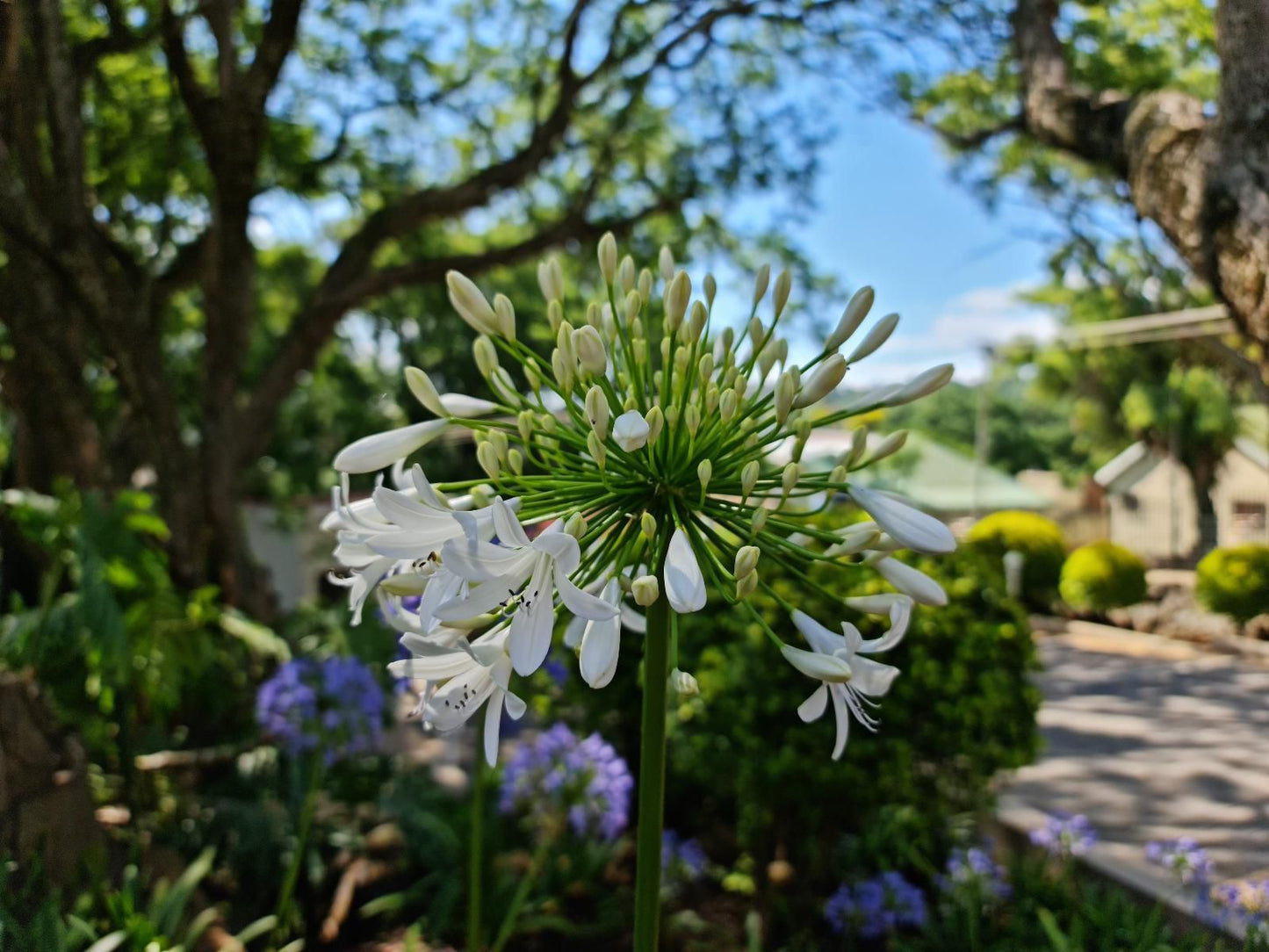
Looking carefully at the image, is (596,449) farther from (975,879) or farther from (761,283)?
(975,879)

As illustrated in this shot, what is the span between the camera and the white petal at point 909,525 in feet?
4.92

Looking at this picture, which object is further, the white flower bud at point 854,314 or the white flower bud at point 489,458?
the white flower bud at point 854,314

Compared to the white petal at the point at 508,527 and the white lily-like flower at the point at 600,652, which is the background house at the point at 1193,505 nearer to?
the white lily-like flower at the point at 600,652

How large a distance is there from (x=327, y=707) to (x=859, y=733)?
2234mm

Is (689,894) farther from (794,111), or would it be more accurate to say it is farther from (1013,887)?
(794,111)

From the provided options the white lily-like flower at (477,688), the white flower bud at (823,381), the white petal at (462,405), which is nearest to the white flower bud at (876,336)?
the white flower bud at (823,381)

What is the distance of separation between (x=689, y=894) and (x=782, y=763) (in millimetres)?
1230

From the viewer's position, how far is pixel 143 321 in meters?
5.67

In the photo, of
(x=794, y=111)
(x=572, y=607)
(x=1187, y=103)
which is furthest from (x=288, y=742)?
(x=794, y=111)

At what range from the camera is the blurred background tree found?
4336 mm

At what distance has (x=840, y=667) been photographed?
4.60 feet

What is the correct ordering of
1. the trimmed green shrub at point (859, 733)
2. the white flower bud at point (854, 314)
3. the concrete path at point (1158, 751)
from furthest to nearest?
the trimmed green shrub at point (859, 733), the concrete path at point (1158, 751), the white flower bud at point (854, 314)

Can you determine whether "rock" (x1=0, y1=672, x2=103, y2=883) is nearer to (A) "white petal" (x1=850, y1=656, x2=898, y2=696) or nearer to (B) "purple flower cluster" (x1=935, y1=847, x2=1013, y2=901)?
→ (A) "white petal" (x1=850, y1=656, x2=898, y2=696)

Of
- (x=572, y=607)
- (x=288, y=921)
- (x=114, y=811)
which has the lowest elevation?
(x=288, y=921)
